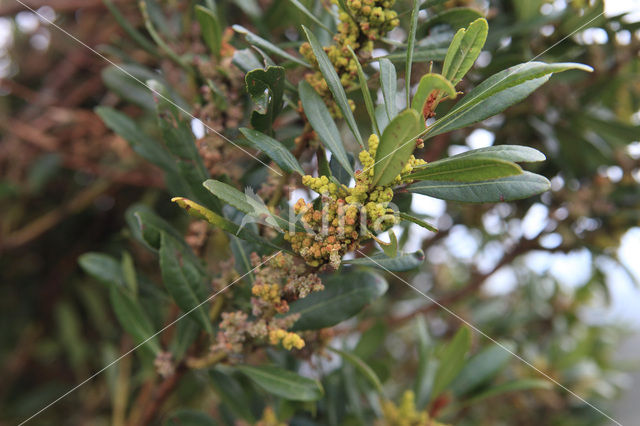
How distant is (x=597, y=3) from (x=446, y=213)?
28.2 inches

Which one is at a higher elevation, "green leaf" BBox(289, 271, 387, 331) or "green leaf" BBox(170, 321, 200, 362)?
"green leaf" BBox(289, 271, 387, 331)

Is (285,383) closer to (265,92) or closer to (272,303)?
(272,303)

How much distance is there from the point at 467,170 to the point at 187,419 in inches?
26.4

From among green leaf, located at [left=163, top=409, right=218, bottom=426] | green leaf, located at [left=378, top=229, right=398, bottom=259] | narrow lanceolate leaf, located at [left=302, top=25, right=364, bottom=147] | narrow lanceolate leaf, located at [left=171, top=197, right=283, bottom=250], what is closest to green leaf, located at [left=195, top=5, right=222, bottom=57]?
narrow lanceolate leaf, located at [left=302, top=25, right=364, bottom=147]

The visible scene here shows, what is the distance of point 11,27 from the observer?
1.81 metres

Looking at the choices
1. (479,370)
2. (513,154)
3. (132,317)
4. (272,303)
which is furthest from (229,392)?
(513,154)

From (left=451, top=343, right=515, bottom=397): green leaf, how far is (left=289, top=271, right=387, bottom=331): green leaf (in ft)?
1.42

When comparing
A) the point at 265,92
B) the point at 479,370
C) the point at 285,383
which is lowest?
the point at 479,370

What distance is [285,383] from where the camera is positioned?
717 millimetres

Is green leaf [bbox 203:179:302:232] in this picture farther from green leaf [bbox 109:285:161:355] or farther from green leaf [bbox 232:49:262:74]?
green leaf [bbox 109:285:161:355]

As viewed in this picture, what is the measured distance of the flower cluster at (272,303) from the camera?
60cm

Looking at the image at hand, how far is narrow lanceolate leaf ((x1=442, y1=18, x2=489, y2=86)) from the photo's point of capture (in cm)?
53

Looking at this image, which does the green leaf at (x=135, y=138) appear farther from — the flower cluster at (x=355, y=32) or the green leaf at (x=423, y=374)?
the green leaf at (x=423, y=374)

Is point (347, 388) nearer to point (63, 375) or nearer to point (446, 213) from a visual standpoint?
point (446, 213)
